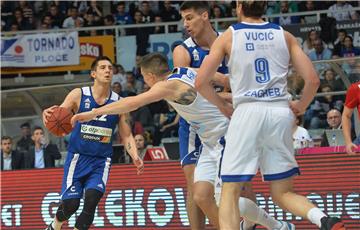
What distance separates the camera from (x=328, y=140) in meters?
13.1

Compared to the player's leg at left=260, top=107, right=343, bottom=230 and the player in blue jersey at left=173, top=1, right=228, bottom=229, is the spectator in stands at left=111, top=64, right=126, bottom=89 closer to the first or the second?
the player in blue jersey at left=173, top=1, right=228, bottom=229

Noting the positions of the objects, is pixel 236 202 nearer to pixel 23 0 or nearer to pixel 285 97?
pixel 285 97

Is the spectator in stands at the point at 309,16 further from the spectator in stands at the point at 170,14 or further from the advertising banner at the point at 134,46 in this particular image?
the spectator in stands at the point at 170,14

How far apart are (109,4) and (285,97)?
14471 millimetres

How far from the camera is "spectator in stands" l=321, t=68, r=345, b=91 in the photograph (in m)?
13.9

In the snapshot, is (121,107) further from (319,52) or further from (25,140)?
(319,52)

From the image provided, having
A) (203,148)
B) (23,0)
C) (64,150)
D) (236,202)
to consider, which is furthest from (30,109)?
(236,202)

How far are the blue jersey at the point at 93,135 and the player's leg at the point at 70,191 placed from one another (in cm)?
13

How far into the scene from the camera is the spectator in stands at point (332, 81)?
549 inches

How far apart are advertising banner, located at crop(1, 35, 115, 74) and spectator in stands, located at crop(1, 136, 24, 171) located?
17.4 ft

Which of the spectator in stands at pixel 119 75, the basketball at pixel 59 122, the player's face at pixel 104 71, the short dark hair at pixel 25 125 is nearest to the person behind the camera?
the basketball at pixel 59 122

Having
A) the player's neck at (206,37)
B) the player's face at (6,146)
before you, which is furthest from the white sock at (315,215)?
the player's face at (6,146)

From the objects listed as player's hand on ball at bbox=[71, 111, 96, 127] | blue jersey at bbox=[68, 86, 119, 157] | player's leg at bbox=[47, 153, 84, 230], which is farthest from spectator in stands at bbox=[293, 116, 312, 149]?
player's hand on ball at bbox=[71, 111, 96, 127]

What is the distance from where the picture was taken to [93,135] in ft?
34.3
